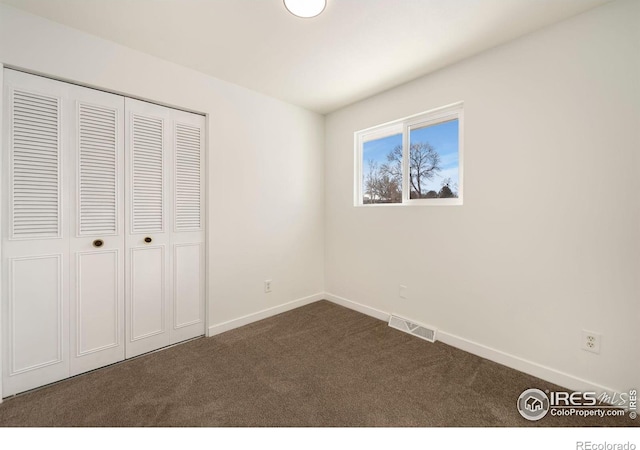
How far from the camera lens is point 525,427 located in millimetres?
1490

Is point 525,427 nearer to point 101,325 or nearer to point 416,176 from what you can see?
point 416,176

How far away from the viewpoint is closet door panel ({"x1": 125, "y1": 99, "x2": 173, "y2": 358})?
220 cm

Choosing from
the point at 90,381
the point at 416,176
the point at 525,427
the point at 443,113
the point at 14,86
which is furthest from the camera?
the point at 416,176

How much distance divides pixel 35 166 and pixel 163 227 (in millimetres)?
863

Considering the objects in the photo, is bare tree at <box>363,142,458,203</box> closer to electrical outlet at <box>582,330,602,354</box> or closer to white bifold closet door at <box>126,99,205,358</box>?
electrical outlet at <box>582,330,602,354</box>

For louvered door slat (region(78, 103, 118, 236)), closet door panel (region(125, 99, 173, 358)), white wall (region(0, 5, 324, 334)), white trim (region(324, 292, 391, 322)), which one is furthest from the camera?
white trim (region(324, 292, 391, 322))

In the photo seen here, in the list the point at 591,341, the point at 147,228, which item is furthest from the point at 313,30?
the point at 591,341

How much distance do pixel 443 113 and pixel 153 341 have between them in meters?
3.23

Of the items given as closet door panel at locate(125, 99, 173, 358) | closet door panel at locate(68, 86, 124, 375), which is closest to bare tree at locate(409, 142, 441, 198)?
closet door panel at locate(125, 99, 173, 358)

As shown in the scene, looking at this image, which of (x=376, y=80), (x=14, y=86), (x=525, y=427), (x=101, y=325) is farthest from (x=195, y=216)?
(x=525, y=427)

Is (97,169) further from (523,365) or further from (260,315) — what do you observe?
(523,365)

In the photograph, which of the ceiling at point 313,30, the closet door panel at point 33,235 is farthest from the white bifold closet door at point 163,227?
the ceiling at point 313,30

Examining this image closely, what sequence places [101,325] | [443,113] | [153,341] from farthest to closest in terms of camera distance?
[443,113], [153,341], [101,325]

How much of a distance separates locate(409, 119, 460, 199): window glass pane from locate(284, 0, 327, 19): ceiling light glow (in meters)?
1.50
